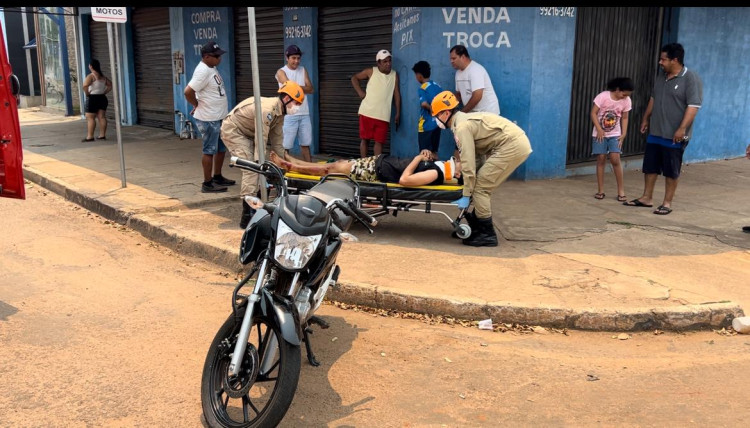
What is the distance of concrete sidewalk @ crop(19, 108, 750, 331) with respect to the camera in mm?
4586

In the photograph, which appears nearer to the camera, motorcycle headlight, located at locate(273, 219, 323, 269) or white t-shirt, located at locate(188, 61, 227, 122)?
motorcycle headlight, located at locate(273, 219, 323, 269)

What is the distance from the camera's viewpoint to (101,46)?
18.1 m

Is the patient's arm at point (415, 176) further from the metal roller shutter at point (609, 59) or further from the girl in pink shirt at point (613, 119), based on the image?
the metal roller shutter at point (609, 59)

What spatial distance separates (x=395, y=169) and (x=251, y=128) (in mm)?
1686

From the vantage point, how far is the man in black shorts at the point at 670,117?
707 cm

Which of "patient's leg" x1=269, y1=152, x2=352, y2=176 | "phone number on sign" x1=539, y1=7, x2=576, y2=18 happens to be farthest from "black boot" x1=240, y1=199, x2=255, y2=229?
"phone number on sign" x1=539, y1=7, x2=576, y2=18

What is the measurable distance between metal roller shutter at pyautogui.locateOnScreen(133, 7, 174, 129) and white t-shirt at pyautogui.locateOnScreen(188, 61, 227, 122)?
793 cm

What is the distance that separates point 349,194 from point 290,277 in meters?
0.77

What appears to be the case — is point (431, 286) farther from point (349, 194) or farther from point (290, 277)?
point (290, 277)

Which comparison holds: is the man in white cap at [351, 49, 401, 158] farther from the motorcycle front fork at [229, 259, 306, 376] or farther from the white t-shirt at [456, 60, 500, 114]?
the motorcycle front fork at [229, 259, 306, 376]

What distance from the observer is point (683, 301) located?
15.2ft

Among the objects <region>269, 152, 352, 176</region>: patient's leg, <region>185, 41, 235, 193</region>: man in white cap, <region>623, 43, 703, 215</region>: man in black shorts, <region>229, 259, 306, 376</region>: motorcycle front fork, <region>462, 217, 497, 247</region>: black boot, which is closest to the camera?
<region>229, 259, 306, 376</region>: motorcycle front fork

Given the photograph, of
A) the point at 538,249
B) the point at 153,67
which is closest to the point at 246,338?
the point at 538,249
